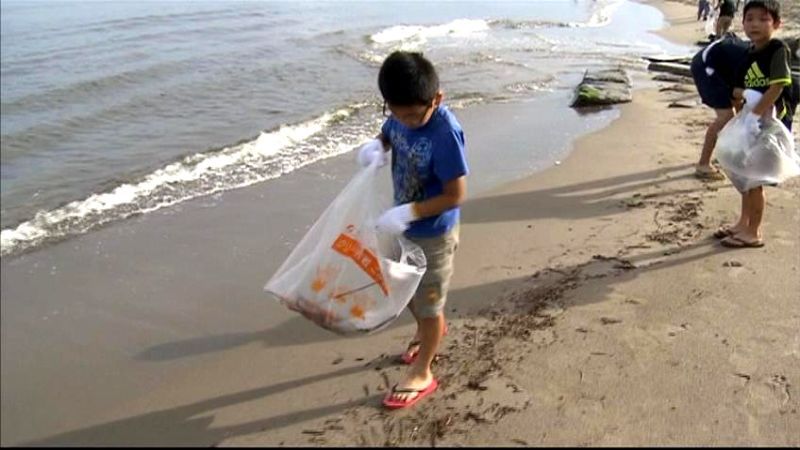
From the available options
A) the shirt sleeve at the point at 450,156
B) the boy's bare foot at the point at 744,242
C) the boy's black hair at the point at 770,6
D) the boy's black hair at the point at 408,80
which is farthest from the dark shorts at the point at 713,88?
the boy's black hair at the point at 408,80

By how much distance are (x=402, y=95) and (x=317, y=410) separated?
1.53m

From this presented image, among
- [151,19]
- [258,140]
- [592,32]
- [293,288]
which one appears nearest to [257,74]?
[258,140]

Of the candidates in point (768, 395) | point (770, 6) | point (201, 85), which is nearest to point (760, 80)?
point (770, 6)

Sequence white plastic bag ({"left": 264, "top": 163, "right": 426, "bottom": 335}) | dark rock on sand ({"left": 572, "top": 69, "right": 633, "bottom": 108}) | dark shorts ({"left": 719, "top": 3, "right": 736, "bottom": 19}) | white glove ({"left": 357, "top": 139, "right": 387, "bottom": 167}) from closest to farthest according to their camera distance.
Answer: white plastic bag ({"left": 264, "top": 163, "right": 426, "bottom": 335})
white glove ({"left": 357, "top": 139, "right": 387, "bottom": 167})
dark rock on sand ({"left": 572, "top": 69, "right": 633, "bottom": 108})
dark shorts ({"left": 719, "top": 3, "right": 736, "bottom": 19})

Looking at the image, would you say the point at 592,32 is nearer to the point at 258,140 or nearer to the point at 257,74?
the point at 257,74

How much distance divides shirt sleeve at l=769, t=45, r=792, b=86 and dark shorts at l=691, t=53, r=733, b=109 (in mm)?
1501

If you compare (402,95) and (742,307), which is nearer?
(402,95)

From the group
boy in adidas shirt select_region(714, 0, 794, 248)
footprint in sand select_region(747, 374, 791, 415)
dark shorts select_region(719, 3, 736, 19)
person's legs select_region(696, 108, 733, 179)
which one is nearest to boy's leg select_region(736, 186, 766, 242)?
boy in adidas shirt select_region(714, 0, 794, 248)

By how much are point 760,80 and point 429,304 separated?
129 inches

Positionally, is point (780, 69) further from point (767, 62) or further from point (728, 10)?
point (728, 10)

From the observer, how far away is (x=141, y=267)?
510cm

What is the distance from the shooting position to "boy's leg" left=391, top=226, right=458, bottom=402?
11.4ft

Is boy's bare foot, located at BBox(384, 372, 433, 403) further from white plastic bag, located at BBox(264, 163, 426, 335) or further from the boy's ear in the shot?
the boy's ear

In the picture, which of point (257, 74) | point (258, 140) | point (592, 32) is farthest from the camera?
point (592, 32)
